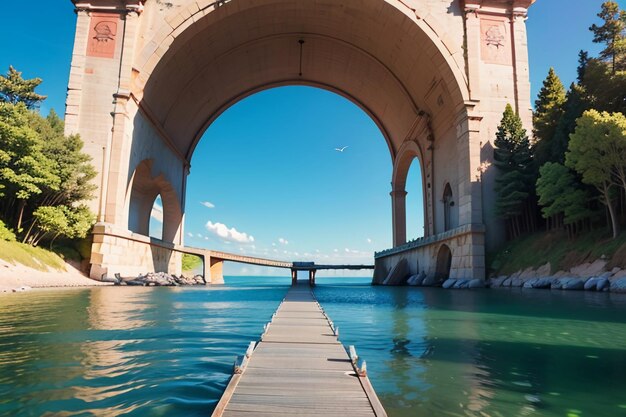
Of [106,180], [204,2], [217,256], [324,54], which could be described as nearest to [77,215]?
[106,180]

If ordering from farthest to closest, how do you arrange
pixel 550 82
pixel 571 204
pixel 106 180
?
pixel 550 82 → pixel 106 180 → pixel 571 204

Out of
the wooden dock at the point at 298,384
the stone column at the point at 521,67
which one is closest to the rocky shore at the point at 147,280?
the wooden dock at the point at 298,384

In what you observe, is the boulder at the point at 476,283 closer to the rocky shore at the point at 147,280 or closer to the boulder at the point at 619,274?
the boulder at the point at 619,274

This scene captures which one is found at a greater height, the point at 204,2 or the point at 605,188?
the point at 204,2

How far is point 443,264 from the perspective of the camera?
3331 centimetres

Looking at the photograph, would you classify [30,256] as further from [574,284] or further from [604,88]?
[604,88]

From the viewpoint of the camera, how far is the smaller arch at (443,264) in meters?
32.6

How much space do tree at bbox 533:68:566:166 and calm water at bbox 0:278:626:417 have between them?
20.4 m

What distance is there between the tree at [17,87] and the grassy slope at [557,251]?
50.0 metres

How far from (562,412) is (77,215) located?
27.7 m

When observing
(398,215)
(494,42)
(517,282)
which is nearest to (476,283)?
(517,282)

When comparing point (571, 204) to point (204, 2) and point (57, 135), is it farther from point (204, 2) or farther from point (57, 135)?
point (57, 135)

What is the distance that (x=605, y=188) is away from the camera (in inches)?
816

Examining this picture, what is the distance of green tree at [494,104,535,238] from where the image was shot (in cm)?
2727
